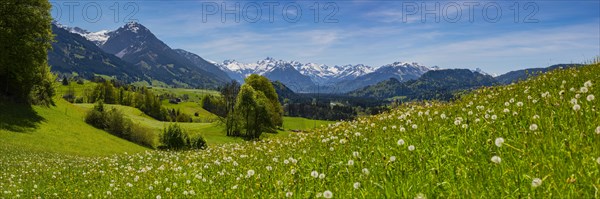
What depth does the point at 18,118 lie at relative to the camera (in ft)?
141

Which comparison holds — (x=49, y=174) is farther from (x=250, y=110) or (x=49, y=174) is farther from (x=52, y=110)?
(x=250, y=110)

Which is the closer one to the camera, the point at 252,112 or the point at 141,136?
the point at 141,136

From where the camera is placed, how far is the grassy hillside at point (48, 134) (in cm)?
3638

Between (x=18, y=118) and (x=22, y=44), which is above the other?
(x=22, y=44)

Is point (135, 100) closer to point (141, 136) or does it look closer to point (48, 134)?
point (141, 136)

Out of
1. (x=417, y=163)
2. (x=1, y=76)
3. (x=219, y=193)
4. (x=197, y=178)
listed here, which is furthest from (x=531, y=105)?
(x=1, y=76)

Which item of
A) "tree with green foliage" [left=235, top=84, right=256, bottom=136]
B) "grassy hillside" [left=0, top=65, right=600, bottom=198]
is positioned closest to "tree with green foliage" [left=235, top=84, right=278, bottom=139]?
"tree with green foliage" [left=235, top=84, right=256, bottom=136]

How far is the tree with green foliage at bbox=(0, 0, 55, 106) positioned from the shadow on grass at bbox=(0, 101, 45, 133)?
133 cm

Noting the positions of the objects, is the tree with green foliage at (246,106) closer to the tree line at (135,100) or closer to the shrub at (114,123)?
the shrub at (114,123)

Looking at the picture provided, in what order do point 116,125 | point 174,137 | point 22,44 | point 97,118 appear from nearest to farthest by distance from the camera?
point 22,44, point 97,118, point 174,137, point 116,125

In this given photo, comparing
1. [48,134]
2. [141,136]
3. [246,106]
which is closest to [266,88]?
[246,106]

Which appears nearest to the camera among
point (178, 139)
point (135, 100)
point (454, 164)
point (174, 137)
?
point (454, 164)

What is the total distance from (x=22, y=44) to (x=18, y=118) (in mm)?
7999

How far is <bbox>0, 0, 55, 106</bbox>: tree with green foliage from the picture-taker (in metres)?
41.4
